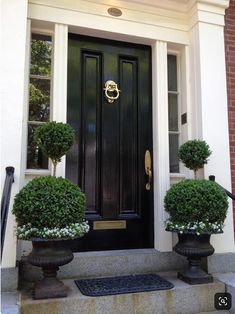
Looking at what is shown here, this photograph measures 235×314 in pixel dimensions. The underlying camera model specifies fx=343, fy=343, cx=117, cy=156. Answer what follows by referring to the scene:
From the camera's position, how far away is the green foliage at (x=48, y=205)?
101 inches

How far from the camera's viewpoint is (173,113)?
403 centimetres

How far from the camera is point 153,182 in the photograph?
12.3 feet

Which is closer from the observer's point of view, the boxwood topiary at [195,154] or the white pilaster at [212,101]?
the boxwood topiary at [195,154]

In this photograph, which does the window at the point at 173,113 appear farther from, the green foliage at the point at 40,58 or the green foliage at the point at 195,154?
the green foliage at the point at 40,58

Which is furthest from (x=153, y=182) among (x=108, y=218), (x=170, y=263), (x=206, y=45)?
(x=206, y=45)

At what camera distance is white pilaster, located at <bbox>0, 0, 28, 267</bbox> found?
2.92 metres

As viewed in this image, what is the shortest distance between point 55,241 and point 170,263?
1.36 metres

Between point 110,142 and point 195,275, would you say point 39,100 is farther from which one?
point 195,275

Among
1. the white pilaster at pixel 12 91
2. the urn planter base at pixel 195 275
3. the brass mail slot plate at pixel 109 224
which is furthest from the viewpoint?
the brass mail slot plate at pixel 109 224

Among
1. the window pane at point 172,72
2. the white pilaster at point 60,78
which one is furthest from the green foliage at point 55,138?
the window pane at point 172,72

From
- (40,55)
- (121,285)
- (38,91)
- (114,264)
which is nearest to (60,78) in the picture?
(38,91)

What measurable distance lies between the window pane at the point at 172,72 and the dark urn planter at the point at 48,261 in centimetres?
230

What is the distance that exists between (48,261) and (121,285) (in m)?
0.72

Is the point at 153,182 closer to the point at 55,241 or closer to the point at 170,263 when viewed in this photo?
the point at 170,263
